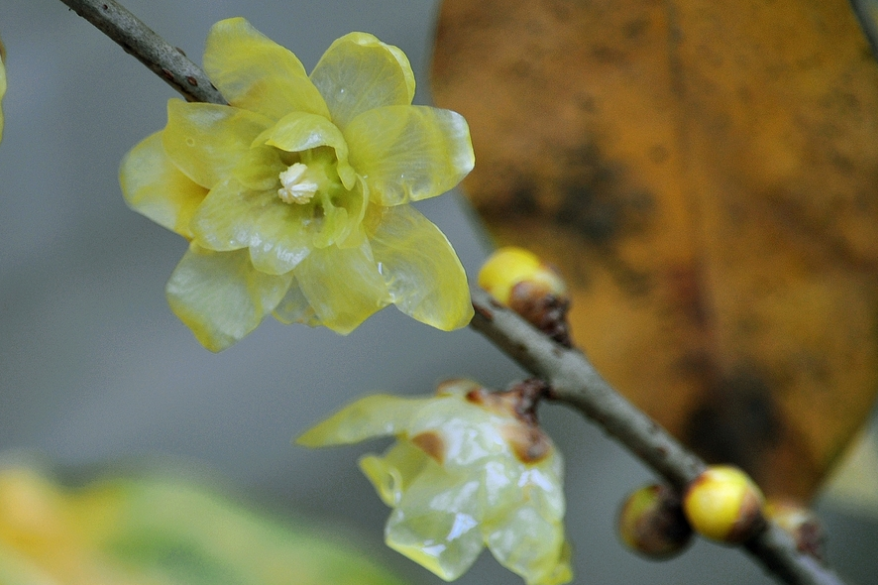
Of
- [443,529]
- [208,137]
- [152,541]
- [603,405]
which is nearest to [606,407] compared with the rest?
[603,405]

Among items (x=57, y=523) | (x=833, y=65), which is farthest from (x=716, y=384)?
(x=57, y=523)

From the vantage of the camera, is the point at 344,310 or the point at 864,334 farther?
the point at 864,334

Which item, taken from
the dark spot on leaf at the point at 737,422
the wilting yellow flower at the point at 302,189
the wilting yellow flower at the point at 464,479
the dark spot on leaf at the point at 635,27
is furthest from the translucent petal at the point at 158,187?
the dark spot on leaf at the point at 737,422

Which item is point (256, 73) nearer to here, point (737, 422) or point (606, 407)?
point (606, 407)

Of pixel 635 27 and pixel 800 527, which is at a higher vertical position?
pixel 635 27

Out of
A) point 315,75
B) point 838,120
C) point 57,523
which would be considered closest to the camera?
point 315,75

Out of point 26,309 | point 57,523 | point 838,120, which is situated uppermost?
point 838,120

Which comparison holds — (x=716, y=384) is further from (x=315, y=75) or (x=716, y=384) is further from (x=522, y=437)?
(x=315, y=75)

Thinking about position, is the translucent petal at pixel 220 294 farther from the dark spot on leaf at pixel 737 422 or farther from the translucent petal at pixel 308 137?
the dark spot on leaf at pixel 737 422
